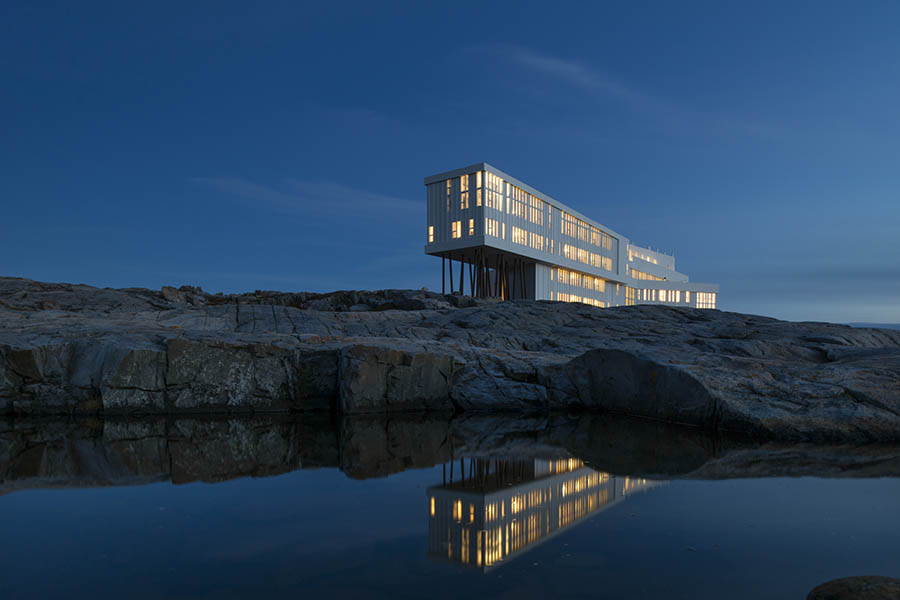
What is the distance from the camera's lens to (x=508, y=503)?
5809 mm

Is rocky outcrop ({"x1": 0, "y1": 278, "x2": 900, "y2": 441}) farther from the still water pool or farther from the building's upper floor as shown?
the building's upper floor

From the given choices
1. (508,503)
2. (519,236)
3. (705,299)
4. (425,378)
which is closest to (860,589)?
(508,503)

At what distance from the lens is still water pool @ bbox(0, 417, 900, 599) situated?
3.93 metres

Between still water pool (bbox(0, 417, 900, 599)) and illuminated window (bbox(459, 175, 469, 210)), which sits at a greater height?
illuminated window (bbox(459, 175, 469, 210))

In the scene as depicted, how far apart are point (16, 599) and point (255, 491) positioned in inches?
113

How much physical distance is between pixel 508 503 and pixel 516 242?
126 ft

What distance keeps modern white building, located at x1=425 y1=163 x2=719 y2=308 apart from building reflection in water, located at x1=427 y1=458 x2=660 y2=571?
1294 inches

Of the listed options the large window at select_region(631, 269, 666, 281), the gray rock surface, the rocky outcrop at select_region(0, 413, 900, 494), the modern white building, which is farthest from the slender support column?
the gray rock surface

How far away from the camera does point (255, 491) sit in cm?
645

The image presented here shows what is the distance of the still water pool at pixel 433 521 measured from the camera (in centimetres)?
393

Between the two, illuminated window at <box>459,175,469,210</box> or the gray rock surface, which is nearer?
the gray rock surface

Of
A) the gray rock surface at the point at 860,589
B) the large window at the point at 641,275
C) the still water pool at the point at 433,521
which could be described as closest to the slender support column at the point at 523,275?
the large window at the point at 641,275

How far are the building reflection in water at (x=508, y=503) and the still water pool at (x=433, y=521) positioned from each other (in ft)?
0.09

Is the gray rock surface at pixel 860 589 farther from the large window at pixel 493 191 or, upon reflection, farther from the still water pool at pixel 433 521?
the large window at pixel 493 191
